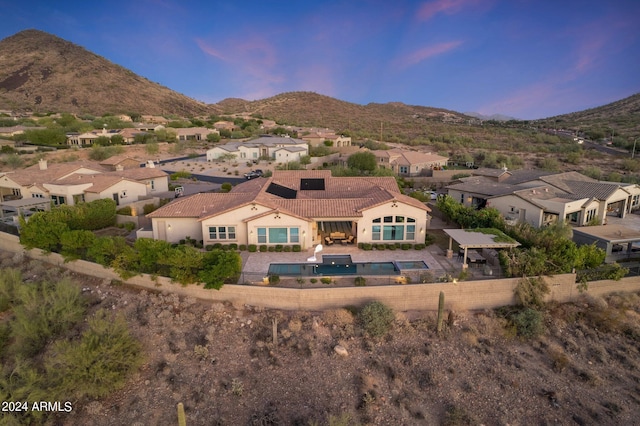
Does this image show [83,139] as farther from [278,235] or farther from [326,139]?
[278,235]

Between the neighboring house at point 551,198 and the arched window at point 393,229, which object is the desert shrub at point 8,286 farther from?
the neighboring house at point 551,198

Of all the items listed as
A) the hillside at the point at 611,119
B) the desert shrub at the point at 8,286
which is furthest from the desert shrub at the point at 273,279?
the hillside at the point at 611,119

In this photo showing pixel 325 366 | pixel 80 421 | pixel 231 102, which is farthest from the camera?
pixel 231 102

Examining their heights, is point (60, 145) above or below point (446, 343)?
above

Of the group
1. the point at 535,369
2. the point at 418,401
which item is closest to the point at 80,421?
the point at 418,401

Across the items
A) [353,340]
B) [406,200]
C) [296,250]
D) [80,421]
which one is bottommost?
[80,421]

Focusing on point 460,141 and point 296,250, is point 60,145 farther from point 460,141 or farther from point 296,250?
point 460,141
